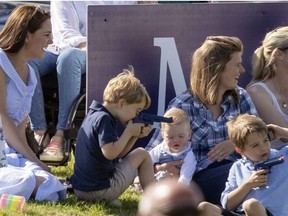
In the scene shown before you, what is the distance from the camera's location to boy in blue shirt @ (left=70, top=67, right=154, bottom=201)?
4850 mm

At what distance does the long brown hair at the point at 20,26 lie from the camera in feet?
17.9

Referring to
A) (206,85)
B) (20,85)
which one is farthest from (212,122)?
(20,85)

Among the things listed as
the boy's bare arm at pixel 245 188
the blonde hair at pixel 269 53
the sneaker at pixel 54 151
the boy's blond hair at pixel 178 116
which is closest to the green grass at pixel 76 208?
the boy's blond hair at pixel 178 116

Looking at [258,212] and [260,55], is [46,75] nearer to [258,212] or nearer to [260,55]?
[260,55]

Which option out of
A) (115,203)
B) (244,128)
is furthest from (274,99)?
(115,203)

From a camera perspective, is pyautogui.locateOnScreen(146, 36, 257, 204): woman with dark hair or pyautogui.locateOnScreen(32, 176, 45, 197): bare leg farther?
pyautogui.locateOnScreen(32, 176, 45, 197): bare leg

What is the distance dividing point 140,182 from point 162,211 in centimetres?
359

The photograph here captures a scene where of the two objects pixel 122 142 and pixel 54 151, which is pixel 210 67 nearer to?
pixel 122 142

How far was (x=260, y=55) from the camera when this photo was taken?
529cm

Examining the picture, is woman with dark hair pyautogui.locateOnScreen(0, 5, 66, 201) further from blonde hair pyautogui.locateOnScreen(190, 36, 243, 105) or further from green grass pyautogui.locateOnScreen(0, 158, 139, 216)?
blonde hair pyautogui.locateOnScreen(190, 36, 243, 105)

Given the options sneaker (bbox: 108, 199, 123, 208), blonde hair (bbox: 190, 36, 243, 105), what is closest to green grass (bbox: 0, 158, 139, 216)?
sneaker (bbox: 108, 199, 123, 208)

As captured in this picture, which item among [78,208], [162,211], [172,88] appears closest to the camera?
[162,211]

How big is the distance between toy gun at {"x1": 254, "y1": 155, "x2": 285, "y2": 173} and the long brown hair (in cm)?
200

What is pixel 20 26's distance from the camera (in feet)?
17.9
